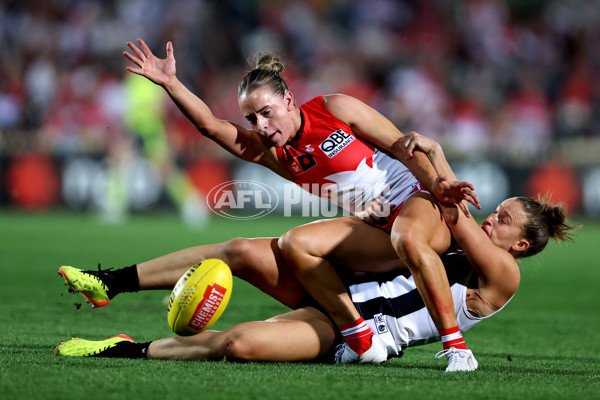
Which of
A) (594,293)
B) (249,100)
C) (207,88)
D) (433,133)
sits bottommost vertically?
(594,293)

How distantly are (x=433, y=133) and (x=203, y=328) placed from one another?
11.8 meters

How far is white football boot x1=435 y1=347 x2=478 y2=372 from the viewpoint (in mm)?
3916

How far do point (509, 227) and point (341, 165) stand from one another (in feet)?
3.03

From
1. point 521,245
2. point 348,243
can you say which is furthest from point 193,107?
point 521,245

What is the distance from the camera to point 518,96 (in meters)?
15.7

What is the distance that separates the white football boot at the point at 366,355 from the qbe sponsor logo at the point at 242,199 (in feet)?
32.0

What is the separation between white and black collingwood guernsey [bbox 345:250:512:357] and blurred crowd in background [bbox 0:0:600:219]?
9.99 m

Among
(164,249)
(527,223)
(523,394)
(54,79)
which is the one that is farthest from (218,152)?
(523,394)

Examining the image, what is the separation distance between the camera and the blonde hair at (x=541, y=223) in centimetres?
432

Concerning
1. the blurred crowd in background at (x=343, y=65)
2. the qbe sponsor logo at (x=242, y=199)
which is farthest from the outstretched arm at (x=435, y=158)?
the blurred crowd in background at (x=343, y=65)

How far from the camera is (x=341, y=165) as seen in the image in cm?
460

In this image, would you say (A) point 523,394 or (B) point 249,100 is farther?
(B) point 249,100

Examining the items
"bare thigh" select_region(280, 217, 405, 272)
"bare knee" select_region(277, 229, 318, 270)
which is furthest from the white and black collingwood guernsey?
"bare knee" select_region(277, 229, 318, 270)

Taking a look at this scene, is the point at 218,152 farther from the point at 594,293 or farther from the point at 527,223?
the point at 527,223
